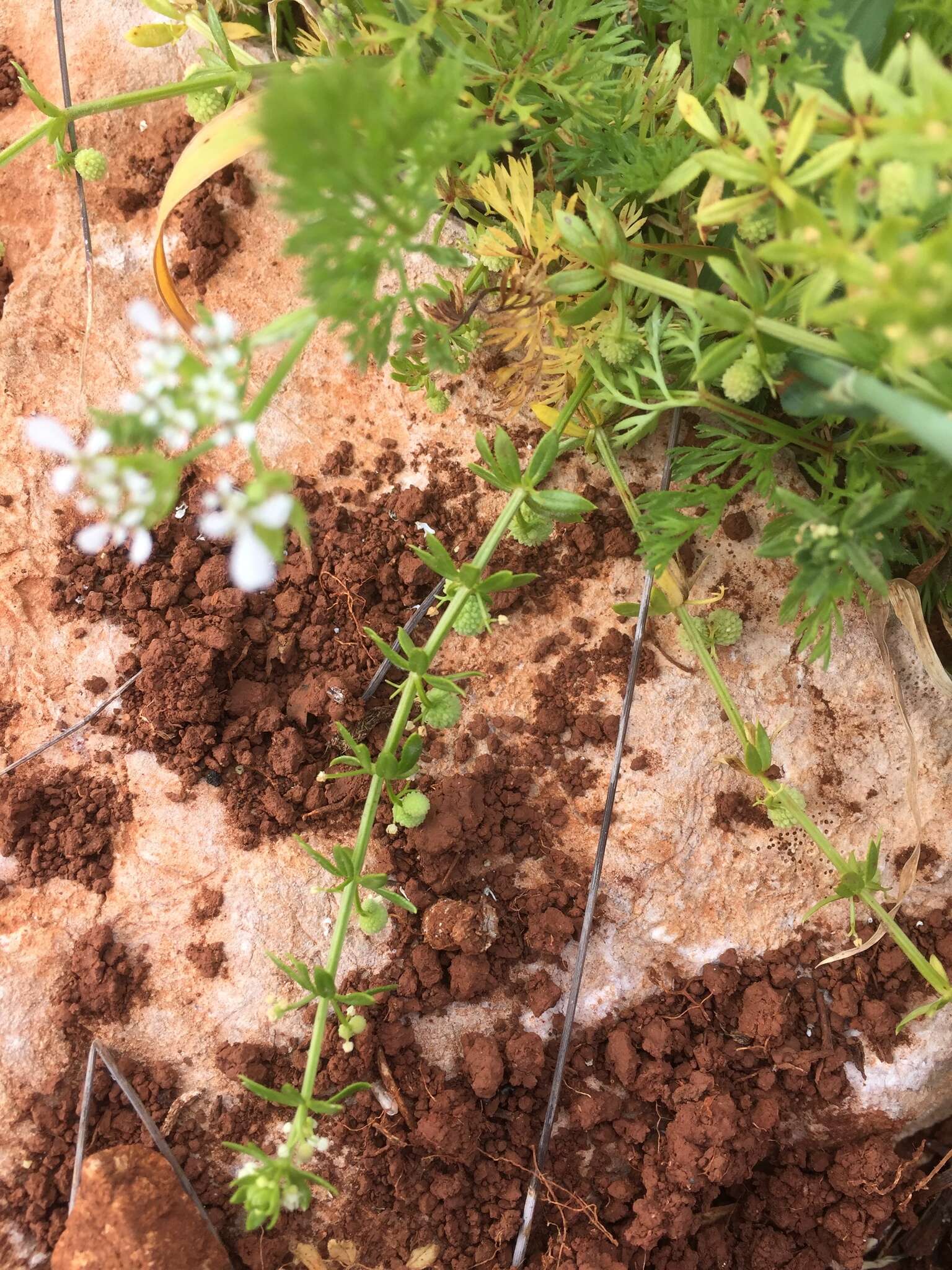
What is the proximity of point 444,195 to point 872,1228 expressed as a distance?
247cm

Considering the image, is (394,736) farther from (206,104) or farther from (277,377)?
(206,104)

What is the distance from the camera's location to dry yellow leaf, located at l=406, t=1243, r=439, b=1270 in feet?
6.68

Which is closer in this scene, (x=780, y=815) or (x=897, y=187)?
(x=897, y=187)

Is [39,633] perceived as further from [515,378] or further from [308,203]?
[308,203]

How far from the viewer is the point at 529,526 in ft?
6.41

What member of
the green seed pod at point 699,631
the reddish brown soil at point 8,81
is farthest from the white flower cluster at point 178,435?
the reddish brown soil at point 8,81

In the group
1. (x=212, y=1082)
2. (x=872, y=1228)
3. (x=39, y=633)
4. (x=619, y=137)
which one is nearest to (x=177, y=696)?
(x=39, y=633)

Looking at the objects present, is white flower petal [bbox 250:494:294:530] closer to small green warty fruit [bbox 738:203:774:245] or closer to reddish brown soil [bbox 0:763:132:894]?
small green warty fruit [bbox 738:203:774:245]

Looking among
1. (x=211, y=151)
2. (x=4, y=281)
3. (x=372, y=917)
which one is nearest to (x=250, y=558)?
(x=372, y=917)

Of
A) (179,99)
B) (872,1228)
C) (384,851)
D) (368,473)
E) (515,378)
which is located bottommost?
(872,1228)

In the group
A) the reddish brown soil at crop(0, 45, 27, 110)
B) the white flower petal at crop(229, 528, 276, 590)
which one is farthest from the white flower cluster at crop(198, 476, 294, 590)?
the reddish brown soil at crop(0, 45, 27, 110)

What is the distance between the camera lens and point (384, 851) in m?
2.09

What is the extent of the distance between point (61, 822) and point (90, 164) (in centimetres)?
146

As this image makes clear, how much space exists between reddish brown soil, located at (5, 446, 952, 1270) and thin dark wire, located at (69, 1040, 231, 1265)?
27 mm
